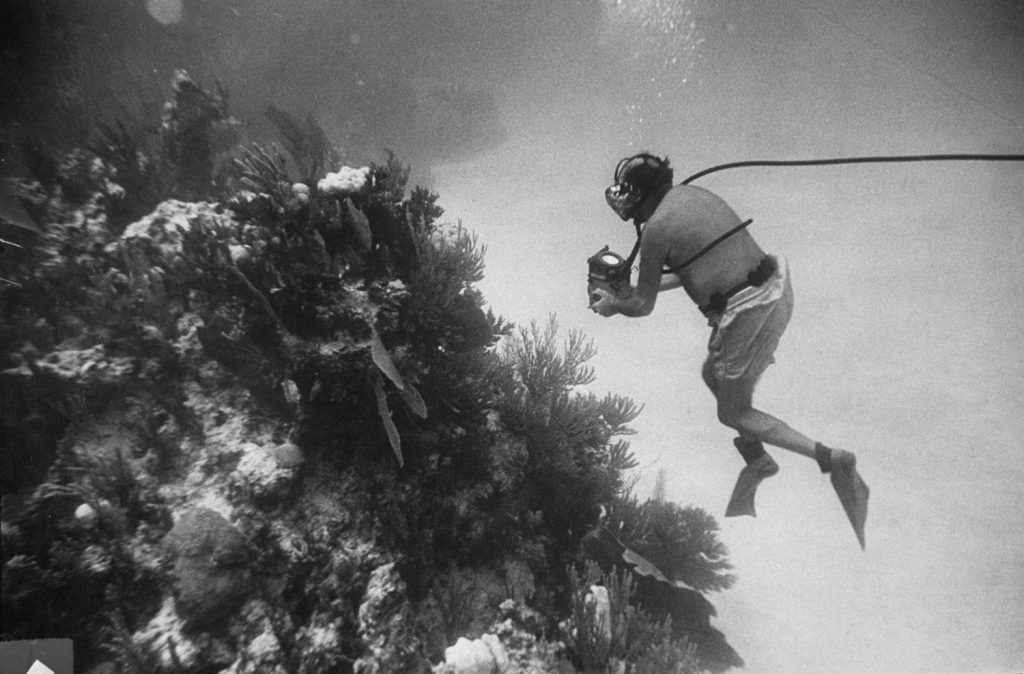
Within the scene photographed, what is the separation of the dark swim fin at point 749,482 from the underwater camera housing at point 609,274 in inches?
62.0

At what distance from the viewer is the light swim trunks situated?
2730 millimetres

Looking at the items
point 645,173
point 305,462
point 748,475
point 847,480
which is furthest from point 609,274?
point 305,462

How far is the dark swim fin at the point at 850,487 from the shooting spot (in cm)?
271

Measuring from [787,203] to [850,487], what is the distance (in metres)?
18.7

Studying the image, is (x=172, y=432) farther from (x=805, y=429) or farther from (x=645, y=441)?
(x=805, y=429)

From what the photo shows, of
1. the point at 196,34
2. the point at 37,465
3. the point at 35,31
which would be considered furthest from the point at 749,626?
the point at 196,34

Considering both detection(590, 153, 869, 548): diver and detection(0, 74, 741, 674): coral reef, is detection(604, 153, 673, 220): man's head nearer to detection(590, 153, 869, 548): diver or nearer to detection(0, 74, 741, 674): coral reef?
detection(590, 153, 869, 548): diver

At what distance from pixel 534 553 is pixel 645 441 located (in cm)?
512

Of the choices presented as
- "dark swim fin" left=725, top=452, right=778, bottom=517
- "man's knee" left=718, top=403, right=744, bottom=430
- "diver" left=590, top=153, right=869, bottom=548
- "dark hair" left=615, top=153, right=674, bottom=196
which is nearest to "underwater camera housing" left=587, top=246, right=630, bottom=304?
"diver" left=590, top=153, right=869, bottom=548

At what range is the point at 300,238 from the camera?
3277 mm

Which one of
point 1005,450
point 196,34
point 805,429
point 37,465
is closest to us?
point 37,465

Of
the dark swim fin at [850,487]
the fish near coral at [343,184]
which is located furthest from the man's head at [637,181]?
the dark swim fin at [850,487]

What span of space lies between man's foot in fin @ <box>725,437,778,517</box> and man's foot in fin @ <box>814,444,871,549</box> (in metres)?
0.32

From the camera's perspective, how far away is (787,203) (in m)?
17.5
